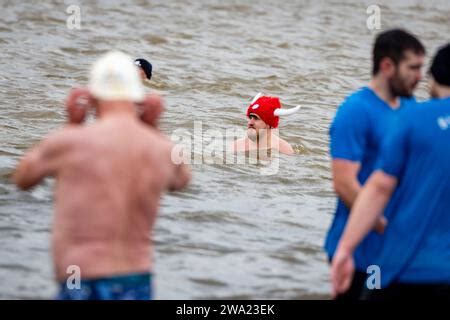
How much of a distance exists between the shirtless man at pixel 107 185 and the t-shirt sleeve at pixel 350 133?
127 cm

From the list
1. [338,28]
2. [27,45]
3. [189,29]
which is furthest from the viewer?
[338,28]

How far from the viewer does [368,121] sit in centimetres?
599

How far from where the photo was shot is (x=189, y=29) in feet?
75.3

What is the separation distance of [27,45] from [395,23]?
31.7 feet

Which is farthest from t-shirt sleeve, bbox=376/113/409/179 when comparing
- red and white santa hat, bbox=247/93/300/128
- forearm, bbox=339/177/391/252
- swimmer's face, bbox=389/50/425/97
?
red and white santa hat, bbox=247/93/300/128

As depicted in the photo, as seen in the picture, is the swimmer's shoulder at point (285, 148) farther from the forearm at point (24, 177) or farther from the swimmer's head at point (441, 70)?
the forearm at point (24, 177)

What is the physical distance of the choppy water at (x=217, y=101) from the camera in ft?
28.8

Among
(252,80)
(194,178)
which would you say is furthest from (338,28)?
(194,178)

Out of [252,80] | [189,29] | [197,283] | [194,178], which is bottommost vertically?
[197,283]

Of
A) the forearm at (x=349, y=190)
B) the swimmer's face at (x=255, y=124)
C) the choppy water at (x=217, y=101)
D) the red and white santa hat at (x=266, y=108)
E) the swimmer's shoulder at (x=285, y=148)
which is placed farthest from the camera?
the swimmer's shoulder at (x=285, y=148)

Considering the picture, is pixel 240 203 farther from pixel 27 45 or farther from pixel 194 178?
pixel 27 45

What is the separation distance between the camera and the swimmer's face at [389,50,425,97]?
5.93 m

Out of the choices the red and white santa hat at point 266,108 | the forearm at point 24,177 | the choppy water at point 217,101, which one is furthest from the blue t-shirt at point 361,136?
the red and white santa hat at point 266,108

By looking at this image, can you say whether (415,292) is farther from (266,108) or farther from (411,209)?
(266,108)
